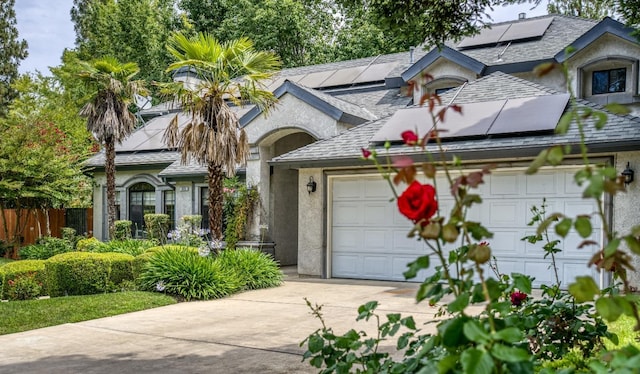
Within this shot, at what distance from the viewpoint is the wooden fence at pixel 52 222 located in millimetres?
24047

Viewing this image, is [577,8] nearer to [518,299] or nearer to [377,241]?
[377,241]

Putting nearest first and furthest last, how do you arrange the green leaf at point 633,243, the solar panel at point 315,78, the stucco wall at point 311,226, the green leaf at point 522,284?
the green leaf at point 633,243 < the green leaf at point 522,284 < the stucco wall at point 311,226 < the solar panel at point 315,78

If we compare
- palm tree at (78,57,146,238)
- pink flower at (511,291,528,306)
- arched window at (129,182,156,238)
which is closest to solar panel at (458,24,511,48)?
palm tree at (78,57,146,238)

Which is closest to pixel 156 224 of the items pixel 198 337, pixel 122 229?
pixel 122 229

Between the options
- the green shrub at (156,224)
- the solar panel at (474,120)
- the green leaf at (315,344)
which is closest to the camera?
the green leaf at (315,344)

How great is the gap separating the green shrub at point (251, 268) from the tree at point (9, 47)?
40.5m

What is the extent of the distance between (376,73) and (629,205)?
11.0 meters

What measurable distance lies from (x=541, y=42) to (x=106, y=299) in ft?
47.0

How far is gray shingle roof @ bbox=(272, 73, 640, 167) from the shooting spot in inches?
428

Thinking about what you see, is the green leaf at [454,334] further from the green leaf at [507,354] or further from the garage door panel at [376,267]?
the garage door panel at [376,267]

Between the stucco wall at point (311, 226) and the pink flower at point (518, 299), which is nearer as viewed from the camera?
the pink flower at point (518, 299)

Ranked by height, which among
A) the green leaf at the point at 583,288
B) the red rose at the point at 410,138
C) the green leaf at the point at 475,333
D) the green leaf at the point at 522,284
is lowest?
the green leaf at the point at 522,284

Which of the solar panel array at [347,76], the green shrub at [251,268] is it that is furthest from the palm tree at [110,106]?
the green shrub at [251,268]

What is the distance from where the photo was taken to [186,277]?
38.3ft
